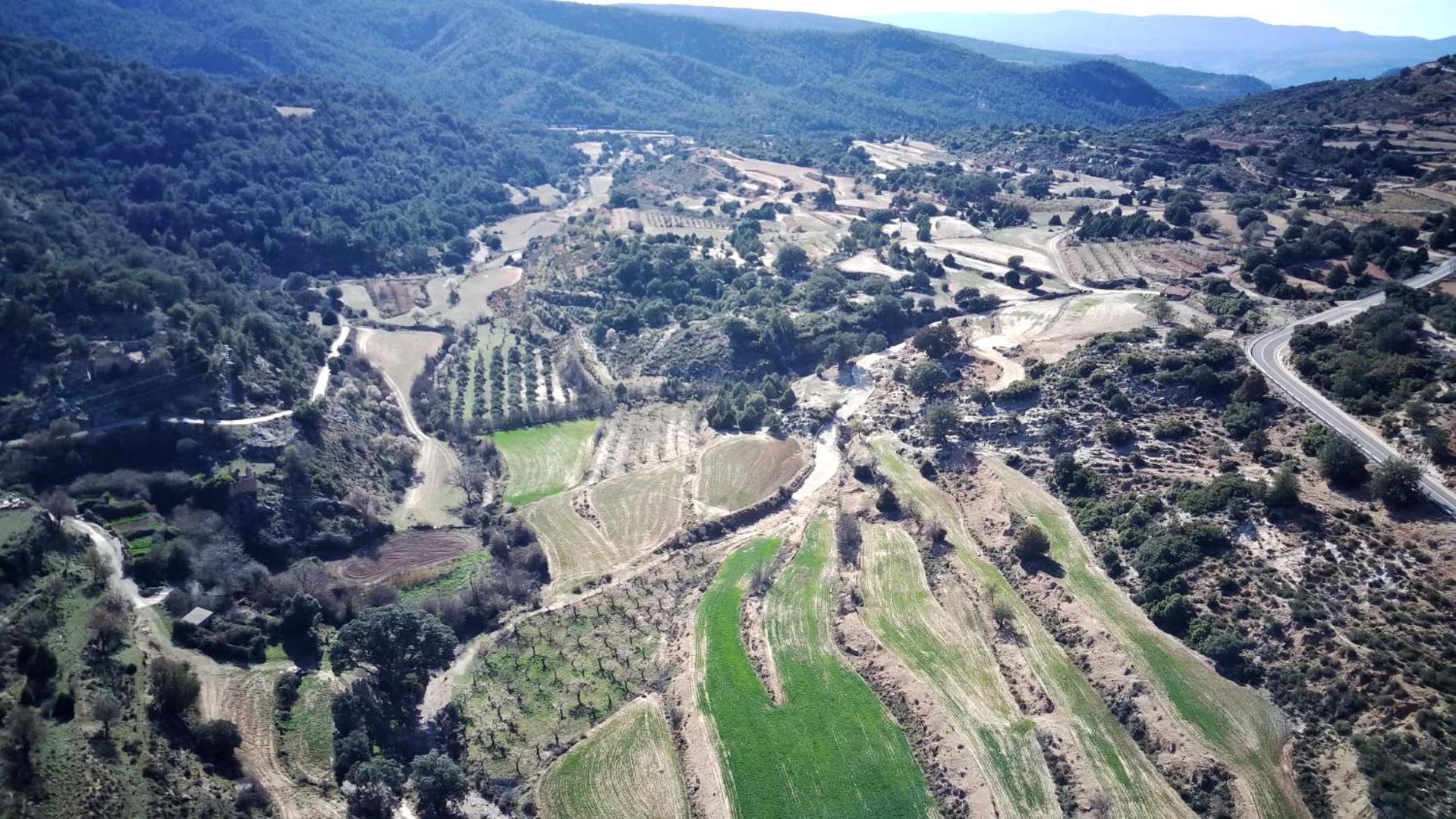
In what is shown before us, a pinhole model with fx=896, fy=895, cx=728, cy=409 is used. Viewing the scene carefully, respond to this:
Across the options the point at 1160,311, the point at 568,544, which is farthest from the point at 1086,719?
the point at 1160,311

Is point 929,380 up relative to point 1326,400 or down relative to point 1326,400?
down

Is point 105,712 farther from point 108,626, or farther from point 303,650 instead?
point 303,650

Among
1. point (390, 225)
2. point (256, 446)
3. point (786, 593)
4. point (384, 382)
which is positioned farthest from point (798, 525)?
point (390, 225)

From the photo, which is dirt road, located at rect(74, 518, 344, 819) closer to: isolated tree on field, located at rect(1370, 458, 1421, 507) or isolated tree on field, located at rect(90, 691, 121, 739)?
isolated tree on field, located at rect(90, 691, 121, 739)

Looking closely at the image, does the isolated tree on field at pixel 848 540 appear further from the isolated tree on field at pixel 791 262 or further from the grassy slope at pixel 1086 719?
the isolated tree on field at pixel 791 262

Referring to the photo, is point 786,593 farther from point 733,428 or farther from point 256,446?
point 256,446

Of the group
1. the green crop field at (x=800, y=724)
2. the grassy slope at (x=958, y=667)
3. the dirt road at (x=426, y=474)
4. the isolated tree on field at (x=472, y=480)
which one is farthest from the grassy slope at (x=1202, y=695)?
the dirt road at (x=426, y=474)
